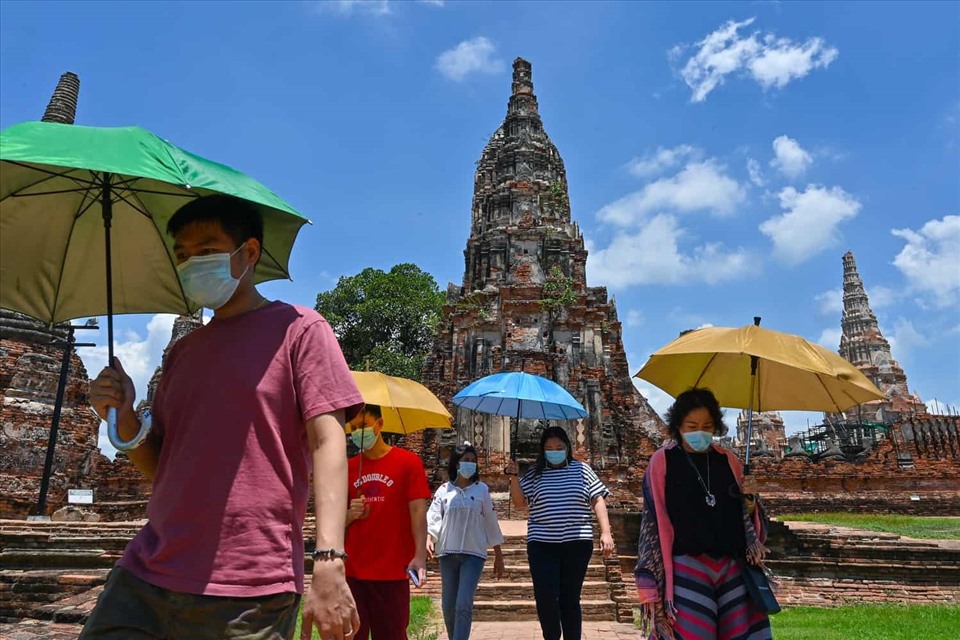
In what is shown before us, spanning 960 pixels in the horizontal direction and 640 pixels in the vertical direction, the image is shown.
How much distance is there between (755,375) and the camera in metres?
4.91

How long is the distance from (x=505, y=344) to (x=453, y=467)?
60.7ft

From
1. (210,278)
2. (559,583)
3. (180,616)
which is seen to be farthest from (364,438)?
(180,616)

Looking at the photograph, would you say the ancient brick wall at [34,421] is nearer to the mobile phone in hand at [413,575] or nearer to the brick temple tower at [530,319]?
the brick temple tower at [530,319]

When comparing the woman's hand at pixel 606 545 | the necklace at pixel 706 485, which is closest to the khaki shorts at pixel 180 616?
the necklace at pixel 706 485

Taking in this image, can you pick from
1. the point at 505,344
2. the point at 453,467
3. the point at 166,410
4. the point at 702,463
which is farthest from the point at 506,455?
the point at 166,410

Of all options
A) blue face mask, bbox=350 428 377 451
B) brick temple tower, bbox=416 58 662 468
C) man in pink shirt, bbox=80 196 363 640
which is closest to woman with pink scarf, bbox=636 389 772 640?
blue face mask, bbox=350 428 377 451

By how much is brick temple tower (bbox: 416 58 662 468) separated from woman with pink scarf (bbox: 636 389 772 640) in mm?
17112

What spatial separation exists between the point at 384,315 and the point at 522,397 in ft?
102

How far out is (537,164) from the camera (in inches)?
1188

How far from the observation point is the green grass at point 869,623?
248 inches

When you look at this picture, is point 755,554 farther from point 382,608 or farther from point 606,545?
point 382,608

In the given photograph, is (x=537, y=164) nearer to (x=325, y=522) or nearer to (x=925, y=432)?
(x=925, y=432)

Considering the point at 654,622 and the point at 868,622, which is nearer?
the point at 654,622

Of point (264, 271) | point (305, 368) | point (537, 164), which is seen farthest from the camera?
point (537, 164)
